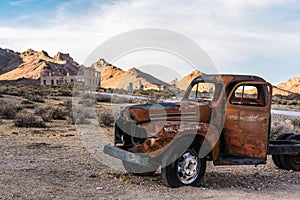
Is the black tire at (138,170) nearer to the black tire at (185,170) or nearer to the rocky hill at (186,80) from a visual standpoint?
the black tire at (185,170)

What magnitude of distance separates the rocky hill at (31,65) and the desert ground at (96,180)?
102391 millimetres

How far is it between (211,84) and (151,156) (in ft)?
7.68

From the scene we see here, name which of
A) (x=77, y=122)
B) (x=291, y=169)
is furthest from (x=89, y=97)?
(x=291, y=169)

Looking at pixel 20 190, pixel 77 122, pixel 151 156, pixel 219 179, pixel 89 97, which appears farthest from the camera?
pixel 89 97

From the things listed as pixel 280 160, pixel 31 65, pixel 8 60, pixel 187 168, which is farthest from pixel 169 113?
pixel 8 60

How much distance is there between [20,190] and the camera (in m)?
6.84

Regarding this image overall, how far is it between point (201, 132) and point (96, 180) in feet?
7.47

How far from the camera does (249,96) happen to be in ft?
29.5

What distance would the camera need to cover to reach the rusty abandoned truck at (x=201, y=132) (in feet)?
24.1

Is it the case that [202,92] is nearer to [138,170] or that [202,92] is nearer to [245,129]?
[245,129]

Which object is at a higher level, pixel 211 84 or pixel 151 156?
pixel 211 84

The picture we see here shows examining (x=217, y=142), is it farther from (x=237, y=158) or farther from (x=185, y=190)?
(x=185, y=190)

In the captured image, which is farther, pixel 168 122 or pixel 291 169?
pixel 291 169

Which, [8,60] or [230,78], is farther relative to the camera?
[8,60]
